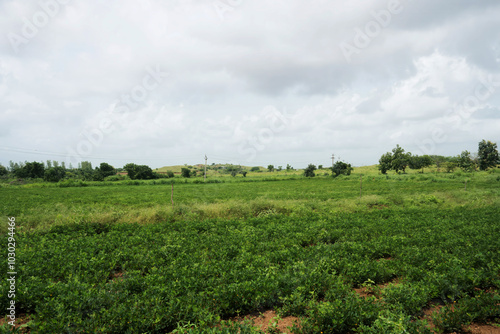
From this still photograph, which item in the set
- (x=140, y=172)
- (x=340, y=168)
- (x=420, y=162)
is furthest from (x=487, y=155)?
(x=140, y=172)

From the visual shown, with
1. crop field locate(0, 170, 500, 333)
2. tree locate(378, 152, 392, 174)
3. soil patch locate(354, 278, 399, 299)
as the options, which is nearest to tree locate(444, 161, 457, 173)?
tree locate(378, 152, 392, 174)

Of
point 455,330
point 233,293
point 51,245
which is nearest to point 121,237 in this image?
point 51,245

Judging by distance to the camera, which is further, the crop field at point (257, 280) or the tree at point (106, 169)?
the tree at point (106, 169)

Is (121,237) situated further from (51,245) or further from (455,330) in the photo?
(455,330)

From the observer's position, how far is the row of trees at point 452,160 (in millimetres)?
83312

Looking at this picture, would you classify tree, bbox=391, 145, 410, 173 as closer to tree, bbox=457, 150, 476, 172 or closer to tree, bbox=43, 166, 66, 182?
tree, bbox=457, 150, 476, 172

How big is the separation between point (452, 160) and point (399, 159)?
2186 cm

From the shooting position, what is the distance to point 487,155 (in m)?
83.5

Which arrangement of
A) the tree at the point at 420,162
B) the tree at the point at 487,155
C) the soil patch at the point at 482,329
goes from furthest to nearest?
1. the tree at the point at 420,162
2. the tree at the point at 487,155
3. the soil patch at the point at 482,329

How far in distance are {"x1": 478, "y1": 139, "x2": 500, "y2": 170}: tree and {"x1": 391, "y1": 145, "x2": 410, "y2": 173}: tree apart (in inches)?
867

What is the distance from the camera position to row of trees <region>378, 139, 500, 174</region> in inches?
3280

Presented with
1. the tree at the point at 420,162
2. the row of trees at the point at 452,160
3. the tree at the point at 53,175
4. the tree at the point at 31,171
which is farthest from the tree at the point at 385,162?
the tree at the point at 31,171

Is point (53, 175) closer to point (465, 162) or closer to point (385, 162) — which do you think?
point (385, 162)

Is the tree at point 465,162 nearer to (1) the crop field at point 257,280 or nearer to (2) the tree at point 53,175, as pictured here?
(1) the crop field at point 257,280
